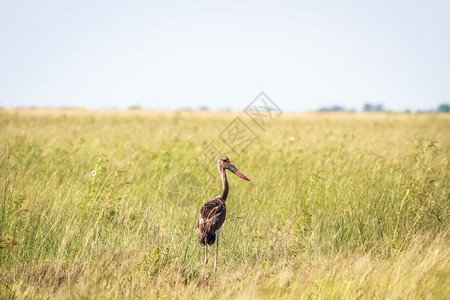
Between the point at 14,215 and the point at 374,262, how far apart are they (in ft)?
13.1

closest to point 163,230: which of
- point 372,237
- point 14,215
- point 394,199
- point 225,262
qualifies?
point 225,262

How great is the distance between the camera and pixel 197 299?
3332mm

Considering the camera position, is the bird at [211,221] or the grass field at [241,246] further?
the bird at [211,221]

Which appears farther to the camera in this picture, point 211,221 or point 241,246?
point 241,246

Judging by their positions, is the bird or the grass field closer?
the grass field

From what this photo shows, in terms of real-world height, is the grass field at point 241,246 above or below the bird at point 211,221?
below

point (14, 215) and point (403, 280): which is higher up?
point (14, 215)

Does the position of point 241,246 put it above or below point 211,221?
below

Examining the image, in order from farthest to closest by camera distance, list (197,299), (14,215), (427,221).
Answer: (427,221), (14,215), (197,299)

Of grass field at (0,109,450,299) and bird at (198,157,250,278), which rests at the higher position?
bird at (198,157,250,278)

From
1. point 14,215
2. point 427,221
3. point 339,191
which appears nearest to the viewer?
point 14,215

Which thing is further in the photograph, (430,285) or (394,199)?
(394,199)

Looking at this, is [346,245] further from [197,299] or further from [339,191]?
[197,299]

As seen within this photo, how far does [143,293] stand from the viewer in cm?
340
